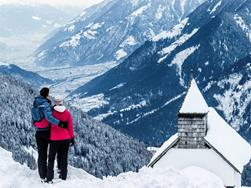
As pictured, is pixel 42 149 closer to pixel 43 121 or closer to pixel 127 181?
pixel 43 121

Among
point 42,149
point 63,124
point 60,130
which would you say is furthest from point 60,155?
point 63,124

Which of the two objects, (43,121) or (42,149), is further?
(42,149)

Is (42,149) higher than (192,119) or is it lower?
lower

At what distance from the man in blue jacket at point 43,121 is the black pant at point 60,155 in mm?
568

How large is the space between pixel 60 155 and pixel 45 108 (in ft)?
7.88

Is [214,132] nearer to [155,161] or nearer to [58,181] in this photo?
[155,161]

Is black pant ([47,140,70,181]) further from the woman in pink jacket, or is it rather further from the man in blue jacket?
the man in blue jacket

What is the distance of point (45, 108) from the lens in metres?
27.2

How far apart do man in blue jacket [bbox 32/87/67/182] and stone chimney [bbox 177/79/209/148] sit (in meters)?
33.5

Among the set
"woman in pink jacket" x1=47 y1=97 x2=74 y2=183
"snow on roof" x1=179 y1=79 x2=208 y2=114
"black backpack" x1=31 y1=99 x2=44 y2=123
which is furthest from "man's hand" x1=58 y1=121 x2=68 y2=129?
"snow on roof" x1=179 y1=79 x2=208 y2=114

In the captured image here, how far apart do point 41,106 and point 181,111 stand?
1390 inches

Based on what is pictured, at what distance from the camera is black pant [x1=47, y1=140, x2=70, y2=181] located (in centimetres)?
→ 2760

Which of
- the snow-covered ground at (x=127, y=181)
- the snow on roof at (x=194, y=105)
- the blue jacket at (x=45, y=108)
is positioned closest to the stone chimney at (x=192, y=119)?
the snow on roof at (x=194, y=105)

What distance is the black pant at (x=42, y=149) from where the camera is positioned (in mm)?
28078
